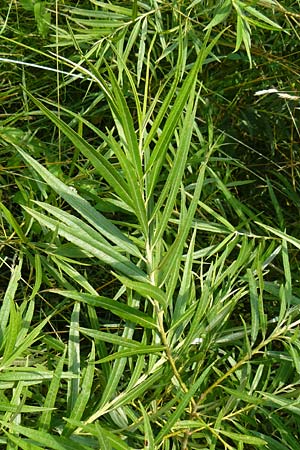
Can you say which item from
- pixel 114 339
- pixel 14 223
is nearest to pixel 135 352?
pixel 114 339

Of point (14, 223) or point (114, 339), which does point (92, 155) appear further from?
point (14, 223)

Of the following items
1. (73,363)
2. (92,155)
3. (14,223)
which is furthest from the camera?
(14,223)

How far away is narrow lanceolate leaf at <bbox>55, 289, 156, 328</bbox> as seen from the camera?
2.17ft

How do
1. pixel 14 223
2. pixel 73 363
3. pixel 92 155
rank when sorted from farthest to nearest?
pixel 14 223
pixel 73 363
pixel 92 155

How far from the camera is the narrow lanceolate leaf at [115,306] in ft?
2.17

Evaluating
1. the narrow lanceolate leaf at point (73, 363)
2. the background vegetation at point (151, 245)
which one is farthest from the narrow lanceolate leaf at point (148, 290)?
the narrow lanceolate leaf at point (73, 363)

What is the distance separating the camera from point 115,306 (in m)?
0.68

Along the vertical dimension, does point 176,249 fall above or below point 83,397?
above

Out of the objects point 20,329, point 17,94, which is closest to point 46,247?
point 20,329

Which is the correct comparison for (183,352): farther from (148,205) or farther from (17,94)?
(17,94)

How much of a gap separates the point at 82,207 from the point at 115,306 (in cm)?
10

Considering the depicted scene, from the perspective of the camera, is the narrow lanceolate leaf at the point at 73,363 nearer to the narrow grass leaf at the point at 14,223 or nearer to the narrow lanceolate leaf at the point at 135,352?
the narrow lanceolate leaf at the point at 135,352

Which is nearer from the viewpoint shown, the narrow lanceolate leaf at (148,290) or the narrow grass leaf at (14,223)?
the narrow lanceolate leaf at (148,290)

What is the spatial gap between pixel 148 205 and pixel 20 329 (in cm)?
20
